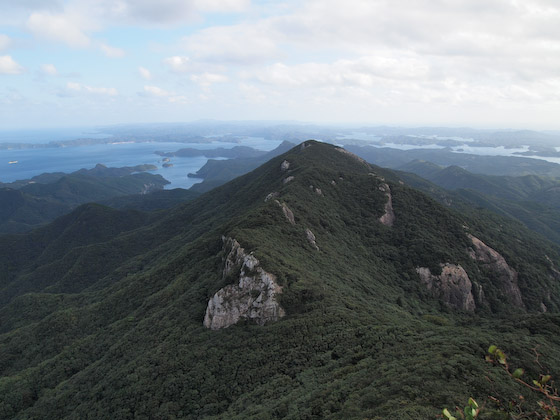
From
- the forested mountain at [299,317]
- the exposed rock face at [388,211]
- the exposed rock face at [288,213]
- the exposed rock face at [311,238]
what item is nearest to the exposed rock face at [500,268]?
the forested mountain at [299,317]

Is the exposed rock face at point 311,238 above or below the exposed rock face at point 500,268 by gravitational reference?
above

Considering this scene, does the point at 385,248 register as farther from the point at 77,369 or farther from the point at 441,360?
the point at 77,369

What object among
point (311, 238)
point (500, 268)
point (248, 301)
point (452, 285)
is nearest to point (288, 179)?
point (311, 238)

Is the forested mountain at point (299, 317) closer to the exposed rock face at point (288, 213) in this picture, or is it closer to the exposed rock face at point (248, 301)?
the exposed rock face at point (248, 301)

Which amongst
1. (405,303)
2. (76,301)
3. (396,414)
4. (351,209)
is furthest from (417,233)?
(76,301)

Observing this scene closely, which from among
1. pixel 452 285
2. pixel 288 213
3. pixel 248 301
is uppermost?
pixel 288 213

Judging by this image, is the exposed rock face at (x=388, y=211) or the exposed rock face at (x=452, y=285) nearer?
the exposed rock face at (x=452, y=285)

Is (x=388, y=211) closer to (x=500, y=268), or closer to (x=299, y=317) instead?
(x=500, y=268)
